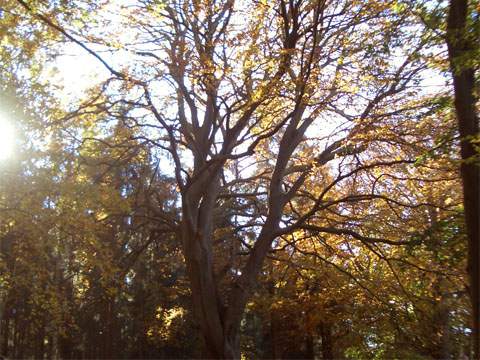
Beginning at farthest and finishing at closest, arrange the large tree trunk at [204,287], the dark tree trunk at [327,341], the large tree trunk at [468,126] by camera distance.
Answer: the dark tree trunk at [327,341], the large tree trunk at [204,287], the large tree trunk at [468,126]

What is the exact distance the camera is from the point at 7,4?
8.16 metres

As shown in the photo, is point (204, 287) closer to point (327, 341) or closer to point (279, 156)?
point (279, 156)

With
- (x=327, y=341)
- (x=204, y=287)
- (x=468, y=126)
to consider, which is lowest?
(x=327, y=341)

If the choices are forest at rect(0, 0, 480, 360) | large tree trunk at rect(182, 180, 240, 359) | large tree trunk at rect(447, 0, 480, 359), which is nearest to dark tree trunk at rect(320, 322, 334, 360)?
forest at rect(0, 0, 480, 360)

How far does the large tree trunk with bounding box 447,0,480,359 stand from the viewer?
15.7 ft

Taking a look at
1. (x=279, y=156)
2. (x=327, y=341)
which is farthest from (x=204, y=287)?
(x=327, y=341)

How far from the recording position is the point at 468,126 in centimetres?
527

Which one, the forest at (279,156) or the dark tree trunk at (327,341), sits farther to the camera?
the dark tree trunk at (327,341)

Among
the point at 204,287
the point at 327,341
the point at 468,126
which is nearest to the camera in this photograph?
the point at 468,126

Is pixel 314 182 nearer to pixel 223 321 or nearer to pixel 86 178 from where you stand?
pixel 223 321

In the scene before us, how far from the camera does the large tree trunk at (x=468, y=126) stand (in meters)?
4.79

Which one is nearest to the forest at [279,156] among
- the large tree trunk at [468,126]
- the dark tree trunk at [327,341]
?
the large tree trunk at [468,126]

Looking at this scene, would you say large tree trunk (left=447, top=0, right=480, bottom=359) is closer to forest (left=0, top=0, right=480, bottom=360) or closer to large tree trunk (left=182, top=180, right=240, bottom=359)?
forest (left=0, top=0, right=480, bottom=360)

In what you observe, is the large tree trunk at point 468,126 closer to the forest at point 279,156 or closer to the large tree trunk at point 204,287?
the forest at point 279,156
